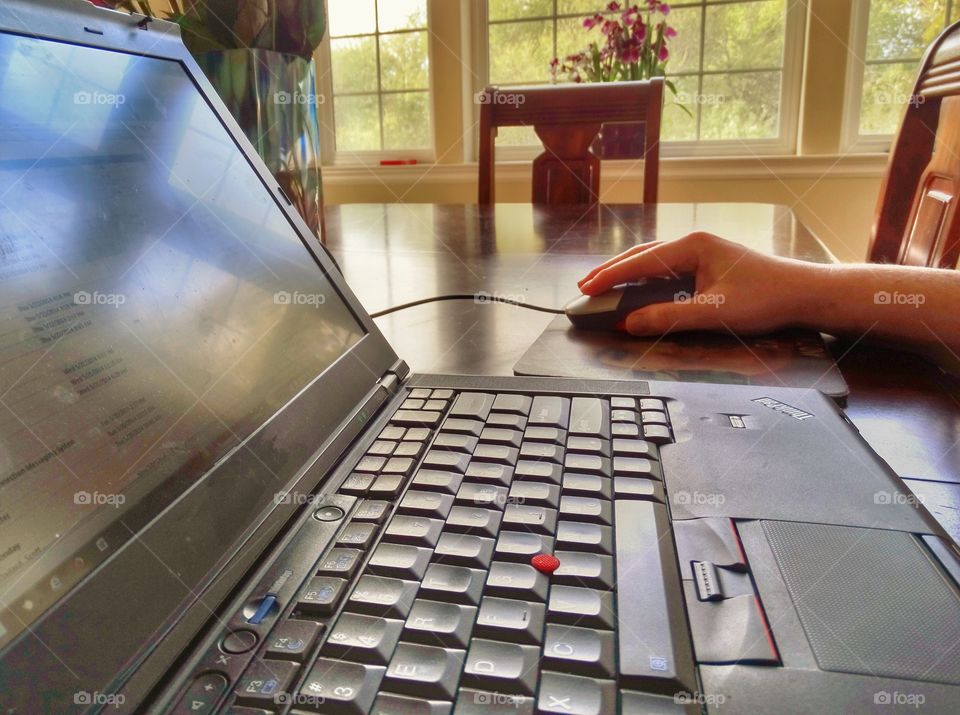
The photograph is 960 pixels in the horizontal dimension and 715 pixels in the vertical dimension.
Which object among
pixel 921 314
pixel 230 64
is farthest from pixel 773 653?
pixel 230 64

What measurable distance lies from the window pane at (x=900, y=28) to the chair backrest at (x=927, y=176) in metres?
1.31

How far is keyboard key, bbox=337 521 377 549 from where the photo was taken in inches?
11.6

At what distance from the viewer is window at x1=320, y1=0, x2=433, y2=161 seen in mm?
2768

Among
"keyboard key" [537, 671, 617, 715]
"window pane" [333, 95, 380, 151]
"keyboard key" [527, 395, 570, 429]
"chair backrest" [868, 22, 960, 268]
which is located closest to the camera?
"keyboard key" [537, 671, 617, 715]

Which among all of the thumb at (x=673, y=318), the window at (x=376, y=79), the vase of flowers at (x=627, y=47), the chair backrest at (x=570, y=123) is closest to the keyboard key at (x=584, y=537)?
the thumb at (x=673, y=318)

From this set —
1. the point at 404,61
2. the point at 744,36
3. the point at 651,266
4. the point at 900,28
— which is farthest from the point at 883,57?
the point at 651,266

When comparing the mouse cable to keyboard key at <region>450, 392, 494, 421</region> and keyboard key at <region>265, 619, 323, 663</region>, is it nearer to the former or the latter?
keyboard key at <region>450, 392, 494, 421</region>

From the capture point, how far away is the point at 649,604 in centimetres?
26

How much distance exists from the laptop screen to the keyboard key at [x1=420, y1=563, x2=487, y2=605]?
0.11 metres

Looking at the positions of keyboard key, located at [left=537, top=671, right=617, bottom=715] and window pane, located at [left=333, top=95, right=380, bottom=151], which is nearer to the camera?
keyboard key, located at [left=537, top=671, right=617, bottom=715]

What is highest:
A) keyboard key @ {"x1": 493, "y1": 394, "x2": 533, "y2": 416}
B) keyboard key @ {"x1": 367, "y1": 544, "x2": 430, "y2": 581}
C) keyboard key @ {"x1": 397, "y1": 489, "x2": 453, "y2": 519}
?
keyboard key @ {"x1": 493, "y1": 394, "x2": 533, "y2": 416}

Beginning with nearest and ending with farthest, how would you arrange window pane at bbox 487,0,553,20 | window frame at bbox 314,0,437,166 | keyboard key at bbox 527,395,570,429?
keyboard key at bbox 527,395,570,429
window pane at bbox 487,0,553,20
window frame at bbox 314,0,437,166

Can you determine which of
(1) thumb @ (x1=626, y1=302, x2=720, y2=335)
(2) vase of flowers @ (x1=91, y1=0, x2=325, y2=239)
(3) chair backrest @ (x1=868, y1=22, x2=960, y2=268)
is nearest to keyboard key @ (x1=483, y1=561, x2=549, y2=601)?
(1) thumb @ (x1=626, y1=302, x2=720, y2=335)

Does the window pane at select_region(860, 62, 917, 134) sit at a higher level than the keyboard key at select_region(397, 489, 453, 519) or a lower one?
higher
